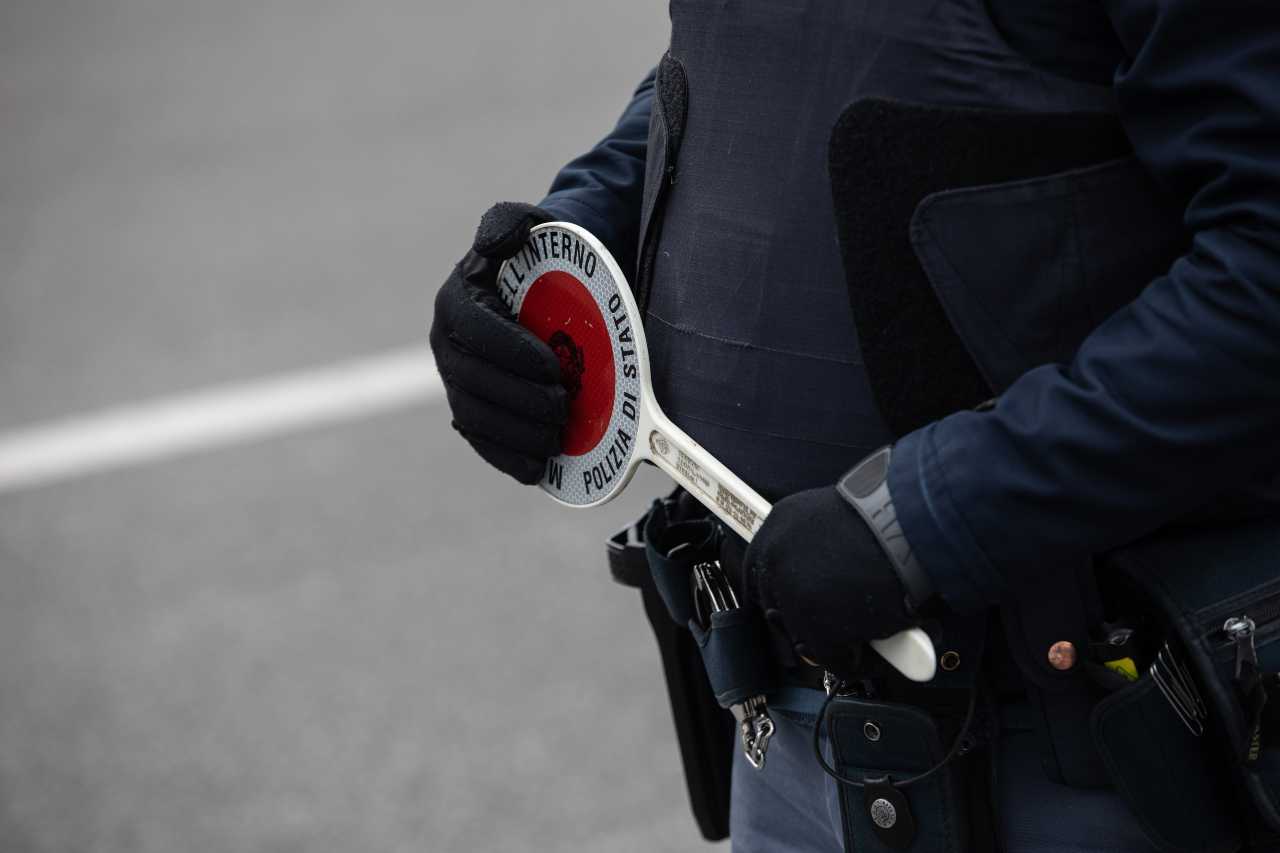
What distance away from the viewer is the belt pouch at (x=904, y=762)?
4.62ft

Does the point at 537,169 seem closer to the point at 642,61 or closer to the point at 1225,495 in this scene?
the point at 642,61

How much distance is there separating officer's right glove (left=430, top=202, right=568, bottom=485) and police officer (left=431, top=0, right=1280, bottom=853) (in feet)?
0.44

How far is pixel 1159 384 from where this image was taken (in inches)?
46.1

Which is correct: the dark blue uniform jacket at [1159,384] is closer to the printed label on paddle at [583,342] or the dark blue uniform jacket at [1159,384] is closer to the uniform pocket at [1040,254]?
the uniform pocket at [1040,254]

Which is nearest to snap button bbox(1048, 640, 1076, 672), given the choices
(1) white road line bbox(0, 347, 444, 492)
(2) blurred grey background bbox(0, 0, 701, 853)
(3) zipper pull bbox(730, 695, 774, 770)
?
(3) zipper pull bbox(730, 695, 774, 770)

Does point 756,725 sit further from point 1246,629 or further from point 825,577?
point 1246,629

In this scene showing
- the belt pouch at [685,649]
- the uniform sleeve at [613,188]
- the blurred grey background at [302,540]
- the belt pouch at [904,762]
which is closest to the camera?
the belt pouch at [904,762]

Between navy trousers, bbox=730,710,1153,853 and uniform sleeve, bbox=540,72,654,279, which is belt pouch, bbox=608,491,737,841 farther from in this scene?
uniform sleeve, bbox=540,72,654,279

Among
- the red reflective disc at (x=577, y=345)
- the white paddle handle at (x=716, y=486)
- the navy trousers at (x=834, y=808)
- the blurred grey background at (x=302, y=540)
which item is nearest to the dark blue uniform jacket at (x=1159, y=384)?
the white paddle handle at (x=716, y=486)

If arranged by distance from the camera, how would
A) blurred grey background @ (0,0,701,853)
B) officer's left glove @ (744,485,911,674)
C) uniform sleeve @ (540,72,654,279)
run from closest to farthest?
officer's left glove @ (744,485,911,674) < uniform sleeve @ (540,72,654,279) < blurred grey background @ (0,0,701,853)

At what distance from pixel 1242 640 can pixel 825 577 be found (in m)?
0.36

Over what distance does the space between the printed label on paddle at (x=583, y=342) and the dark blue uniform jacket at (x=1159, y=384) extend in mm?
356

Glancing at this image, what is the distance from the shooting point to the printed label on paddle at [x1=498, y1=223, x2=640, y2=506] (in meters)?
1.53

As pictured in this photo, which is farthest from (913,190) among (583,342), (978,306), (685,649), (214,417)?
(214,417)
